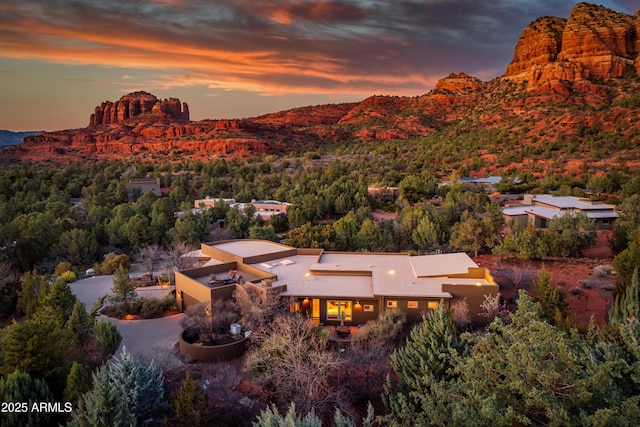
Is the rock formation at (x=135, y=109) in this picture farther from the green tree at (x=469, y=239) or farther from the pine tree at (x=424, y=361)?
the pine tree at (x=424, y=361)

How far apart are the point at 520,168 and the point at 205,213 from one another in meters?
37.0

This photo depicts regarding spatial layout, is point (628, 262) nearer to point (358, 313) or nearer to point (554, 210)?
point (358, 313)

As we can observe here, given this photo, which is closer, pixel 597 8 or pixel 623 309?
pixel 623 309

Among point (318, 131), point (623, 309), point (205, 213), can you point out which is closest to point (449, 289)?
point (623, 309)

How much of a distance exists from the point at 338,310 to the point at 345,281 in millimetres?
1977

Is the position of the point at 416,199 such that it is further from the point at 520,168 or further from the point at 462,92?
the point at 462,92

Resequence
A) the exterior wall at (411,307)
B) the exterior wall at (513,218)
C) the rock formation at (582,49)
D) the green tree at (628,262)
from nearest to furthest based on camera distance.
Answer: the exterior wall at (411,307), the green tree at (628,262), the exterior wall at (513,218), the rock formation at (582,49)

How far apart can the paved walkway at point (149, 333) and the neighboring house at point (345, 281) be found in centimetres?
139

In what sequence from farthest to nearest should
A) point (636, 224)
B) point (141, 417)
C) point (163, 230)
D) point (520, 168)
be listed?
point (520, 168) < point (163, 230) < point (636, 224) < point (141, 417)

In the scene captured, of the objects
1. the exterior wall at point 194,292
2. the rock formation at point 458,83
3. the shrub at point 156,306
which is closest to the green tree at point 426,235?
the exterior wall at point 194,292

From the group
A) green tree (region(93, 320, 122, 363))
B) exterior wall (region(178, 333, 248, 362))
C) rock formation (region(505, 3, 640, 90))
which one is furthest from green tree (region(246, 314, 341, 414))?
rock formation (region(505, 3, 640, 90))

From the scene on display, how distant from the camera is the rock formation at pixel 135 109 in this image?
384 feet

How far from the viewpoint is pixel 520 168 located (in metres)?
50.1

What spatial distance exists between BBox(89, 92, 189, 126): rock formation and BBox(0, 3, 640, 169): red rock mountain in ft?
14.0
